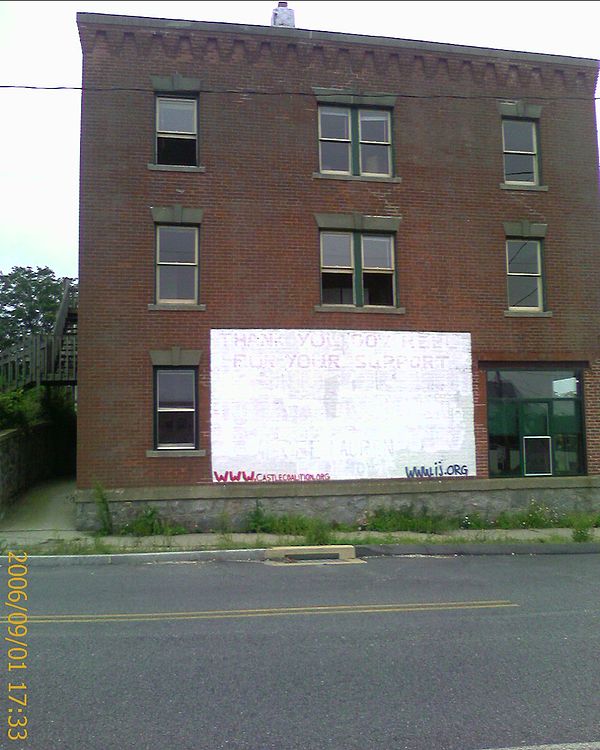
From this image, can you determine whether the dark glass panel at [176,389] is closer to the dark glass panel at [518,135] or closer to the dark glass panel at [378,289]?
the dark glass panel at [378,289]

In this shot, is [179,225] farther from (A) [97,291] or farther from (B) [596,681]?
(B) [596,681]

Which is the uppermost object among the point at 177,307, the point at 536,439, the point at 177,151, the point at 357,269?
the point at 177,151

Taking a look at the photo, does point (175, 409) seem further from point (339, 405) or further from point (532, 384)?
point (532, 384)

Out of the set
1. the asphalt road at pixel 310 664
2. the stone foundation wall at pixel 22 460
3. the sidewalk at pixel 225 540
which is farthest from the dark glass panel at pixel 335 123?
the asphalt road at pixel 310 664

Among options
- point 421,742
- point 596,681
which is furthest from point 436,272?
point 421,742

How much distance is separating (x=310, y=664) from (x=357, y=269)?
11144mm

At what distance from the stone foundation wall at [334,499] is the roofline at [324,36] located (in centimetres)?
980

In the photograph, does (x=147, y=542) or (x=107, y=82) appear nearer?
(x=147, y=542)

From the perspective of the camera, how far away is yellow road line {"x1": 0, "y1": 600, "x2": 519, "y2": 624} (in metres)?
7.43

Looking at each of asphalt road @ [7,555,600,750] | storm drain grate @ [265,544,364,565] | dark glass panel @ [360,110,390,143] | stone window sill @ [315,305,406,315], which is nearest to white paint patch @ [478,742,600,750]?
asphalt road @ [7,555,600,750]

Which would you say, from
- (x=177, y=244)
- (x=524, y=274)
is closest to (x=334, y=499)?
(x=177, y=244)

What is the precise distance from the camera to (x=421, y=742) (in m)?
4.42

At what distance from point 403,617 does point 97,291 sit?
389 inches

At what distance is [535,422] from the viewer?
16438 millimetres
